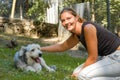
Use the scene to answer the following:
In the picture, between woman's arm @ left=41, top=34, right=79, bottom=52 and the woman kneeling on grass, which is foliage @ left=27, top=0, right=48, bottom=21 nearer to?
woman's arm @ left=41, top=34, right=79, bottom=52

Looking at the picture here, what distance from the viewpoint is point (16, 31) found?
2250cm

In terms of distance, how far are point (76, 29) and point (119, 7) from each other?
28501 millimetres

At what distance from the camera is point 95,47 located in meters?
5.30

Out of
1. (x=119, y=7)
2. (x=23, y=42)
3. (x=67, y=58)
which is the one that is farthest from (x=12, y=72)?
(x=119, y=7)

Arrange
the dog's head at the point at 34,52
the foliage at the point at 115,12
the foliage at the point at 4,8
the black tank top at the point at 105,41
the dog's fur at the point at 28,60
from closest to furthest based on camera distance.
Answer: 1. the black tank top at the point at 105,41
2. the dog's head at the point at 34,52
3. the dog's fur at the point at 28,60
4. the foliage at the point at 115,12
5. the foliage at the point at 4,8

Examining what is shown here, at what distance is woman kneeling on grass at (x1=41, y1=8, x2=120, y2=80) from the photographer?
5.31m

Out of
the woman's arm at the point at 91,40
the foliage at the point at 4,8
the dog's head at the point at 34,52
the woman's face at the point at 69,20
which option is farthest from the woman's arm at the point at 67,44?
the foliage at the point at 4,8

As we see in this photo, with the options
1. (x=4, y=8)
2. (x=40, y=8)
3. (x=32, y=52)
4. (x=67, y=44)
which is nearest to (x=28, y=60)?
(x=32, y=52)

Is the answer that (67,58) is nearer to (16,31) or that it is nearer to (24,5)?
(16,31)

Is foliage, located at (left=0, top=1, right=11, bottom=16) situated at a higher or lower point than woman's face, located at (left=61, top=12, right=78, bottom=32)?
lower

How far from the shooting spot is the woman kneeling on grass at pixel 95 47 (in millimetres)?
5312

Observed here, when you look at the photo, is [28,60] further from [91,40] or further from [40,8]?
[40,8]

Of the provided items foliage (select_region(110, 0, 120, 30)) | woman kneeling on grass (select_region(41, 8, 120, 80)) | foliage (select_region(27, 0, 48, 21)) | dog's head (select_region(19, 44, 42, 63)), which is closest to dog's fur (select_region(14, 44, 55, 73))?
dog's head (select_region(19, 44, 42, 63))

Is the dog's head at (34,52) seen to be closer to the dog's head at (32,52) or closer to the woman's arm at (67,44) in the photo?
the dog's head at (32,52)
